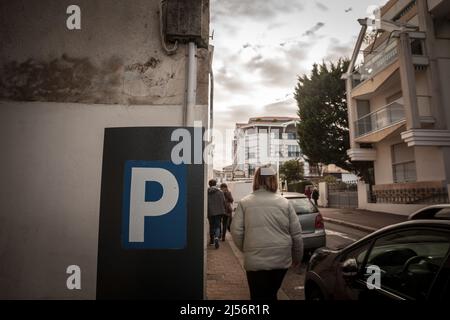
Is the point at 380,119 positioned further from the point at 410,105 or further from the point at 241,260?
the point at 241,260

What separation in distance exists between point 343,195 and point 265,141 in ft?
150

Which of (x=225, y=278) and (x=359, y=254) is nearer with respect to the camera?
(x=359, y=254)

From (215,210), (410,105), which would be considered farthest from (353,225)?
(215,210)

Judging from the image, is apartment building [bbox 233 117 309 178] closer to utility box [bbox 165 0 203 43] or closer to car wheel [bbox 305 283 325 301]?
car wheel [bbox 305 283 325 301]

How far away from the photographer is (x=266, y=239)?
9.77 ft

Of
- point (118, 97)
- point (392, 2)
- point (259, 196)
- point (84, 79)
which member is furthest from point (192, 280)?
point (392, 2)

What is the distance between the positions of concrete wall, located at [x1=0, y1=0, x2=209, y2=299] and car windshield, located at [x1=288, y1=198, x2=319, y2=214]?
4.90 m

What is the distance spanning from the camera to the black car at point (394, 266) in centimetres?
223

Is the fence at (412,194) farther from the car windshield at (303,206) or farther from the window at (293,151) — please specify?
the window at (293,151)

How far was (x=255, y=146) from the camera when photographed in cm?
6950

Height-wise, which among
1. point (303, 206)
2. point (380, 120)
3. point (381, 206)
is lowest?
point (381, 206)

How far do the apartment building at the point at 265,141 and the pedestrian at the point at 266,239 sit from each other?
198 feet
